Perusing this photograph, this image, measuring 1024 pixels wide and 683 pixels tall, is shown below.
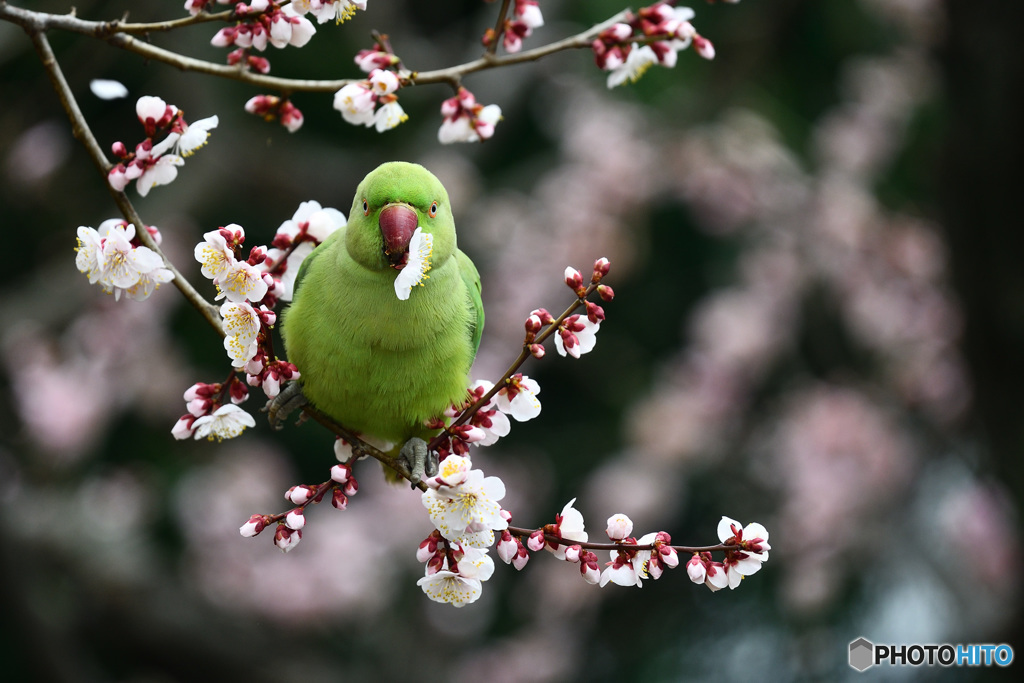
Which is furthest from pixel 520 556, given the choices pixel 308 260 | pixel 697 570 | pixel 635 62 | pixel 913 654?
pixel 913 654

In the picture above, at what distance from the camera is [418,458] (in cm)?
153

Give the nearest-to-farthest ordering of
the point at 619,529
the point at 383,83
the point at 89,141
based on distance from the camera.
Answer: the point at 89,141
the point at 619,529
the point at 383,83

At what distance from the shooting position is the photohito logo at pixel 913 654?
252 cm

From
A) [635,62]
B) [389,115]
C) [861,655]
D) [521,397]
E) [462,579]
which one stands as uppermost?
[635,62]

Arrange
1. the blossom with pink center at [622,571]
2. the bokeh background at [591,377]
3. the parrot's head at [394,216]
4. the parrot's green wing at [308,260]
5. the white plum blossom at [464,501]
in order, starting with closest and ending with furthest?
the white plum blossom at [464,501]
the blossom with pink center at [622,571]
the parrot's head at [394,216]
the parrot's green wing at [308,260]
the bokeh background at [591,377]

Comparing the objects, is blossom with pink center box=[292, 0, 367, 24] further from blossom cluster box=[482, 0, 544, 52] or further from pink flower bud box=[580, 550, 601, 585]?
pink flower bud box=[580, 550, 601, 585]

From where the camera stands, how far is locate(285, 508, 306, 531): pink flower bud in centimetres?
127

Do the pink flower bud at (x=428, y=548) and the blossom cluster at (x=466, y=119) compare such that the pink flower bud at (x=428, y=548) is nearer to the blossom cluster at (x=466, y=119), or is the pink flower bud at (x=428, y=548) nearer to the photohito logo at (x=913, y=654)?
the blossom cluster at (x=466, y=119)

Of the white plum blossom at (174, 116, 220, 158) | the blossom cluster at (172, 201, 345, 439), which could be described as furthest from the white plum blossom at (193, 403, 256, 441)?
the white plum blossom at (174, 116, 220, 158)

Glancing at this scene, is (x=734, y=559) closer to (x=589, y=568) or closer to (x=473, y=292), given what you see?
(x=589, y=568)

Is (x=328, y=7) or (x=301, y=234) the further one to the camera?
(x=301, y=234)

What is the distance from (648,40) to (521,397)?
72 cm

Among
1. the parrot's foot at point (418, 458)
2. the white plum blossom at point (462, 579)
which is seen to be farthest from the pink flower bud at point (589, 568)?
the parrot's foot at point (418, 458)

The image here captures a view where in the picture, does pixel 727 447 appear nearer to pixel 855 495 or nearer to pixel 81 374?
pixel 855 495
